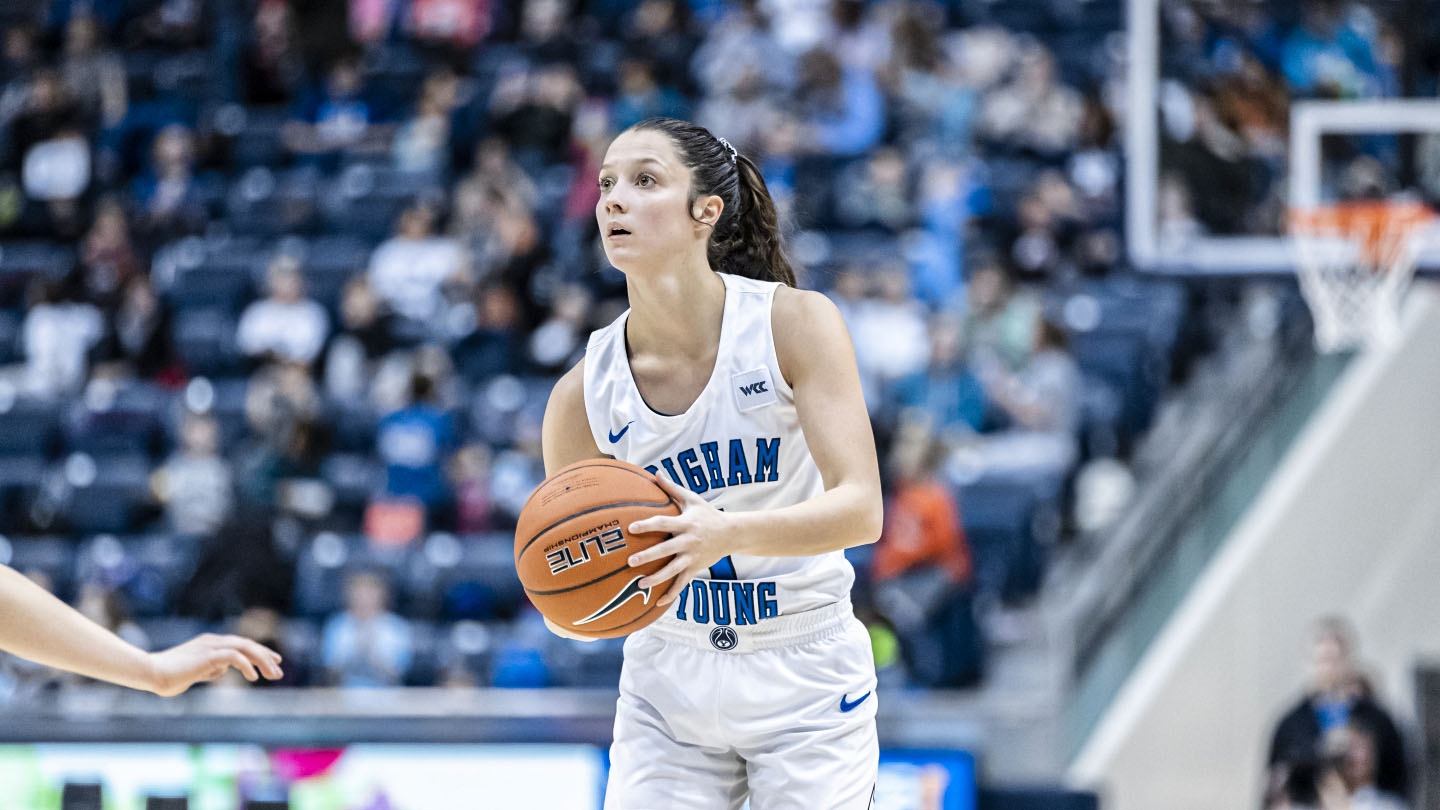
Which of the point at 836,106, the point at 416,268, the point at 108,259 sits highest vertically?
the point at 836,106

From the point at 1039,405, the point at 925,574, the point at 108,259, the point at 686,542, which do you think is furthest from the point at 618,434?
the point at 108,259

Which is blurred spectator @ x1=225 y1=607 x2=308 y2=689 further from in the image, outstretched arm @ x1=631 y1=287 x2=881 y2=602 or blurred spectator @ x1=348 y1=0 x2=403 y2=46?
blurred spectator @ x1=348 y1=0 x2=403 y2=46

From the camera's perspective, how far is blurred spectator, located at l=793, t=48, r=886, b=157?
11.0m

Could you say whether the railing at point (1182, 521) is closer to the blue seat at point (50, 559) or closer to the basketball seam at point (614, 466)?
the basketball seam at point (614, 466)

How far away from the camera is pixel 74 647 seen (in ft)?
9.71

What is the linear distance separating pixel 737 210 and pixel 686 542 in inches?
38.9

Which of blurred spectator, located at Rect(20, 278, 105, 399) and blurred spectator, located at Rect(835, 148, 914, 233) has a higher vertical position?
blurred spectator, located at Rect(835, 148, 914, 233)

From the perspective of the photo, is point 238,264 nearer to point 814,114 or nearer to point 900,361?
point 814,114

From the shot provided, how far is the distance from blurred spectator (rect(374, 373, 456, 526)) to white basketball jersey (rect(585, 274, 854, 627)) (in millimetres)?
6090

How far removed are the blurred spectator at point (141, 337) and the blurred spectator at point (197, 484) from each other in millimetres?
1240

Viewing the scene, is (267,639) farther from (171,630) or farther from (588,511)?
(588,511)

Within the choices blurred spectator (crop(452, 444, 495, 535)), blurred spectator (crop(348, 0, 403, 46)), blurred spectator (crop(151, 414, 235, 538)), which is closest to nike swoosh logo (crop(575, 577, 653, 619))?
blurred spectator (crop(452, 444, 495, 535))

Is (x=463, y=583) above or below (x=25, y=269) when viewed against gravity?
below

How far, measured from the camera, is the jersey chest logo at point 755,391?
11.0 ft
